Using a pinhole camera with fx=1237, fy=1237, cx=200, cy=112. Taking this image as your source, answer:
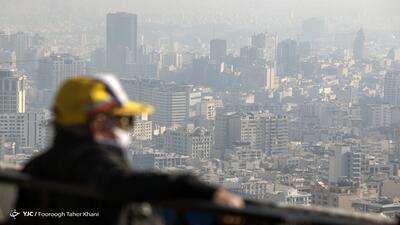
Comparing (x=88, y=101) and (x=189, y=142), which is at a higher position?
(x=88, y=101)

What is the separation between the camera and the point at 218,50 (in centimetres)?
14600

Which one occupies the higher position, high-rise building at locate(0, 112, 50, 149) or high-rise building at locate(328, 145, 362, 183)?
high-rise building at locate(0, 112, 50, 149)

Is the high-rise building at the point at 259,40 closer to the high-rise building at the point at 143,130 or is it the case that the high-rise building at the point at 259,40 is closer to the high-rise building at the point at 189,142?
the high-rise building at the point at 143,130

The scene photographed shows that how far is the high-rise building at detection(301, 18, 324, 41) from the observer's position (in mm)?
170375

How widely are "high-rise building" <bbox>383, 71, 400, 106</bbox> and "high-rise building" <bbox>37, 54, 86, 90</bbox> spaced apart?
1186 inches

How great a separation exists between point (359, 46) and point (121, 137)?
15487 centimetres

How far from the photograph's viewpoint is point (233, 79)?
134m

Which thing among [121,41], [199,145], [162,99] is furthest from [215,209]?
[121,41]

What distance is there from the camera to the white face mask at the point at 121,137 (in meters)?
2.55

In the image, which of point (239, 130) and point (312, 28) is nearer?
point (239, 130)

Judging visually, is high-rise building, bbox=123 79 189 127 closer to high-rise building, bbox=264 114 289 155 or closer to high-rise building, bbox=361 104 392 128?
high-rise building, bbox=264 114 289 155

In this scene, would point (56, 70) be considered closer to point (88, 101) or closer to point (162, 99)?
point (162, 99)

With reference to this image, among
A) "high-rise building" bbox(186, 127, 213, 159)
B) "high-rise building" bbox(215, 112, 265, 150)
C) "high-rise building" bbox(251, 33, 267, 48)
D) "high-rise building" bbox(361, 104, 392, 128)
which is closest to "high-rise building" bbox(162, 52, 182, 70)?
"high-rise building" bbox(251, 33, 267, 48)

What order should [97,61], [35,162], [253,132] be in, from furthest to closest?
Result: [97,61] → [253,132] → [35,162]
